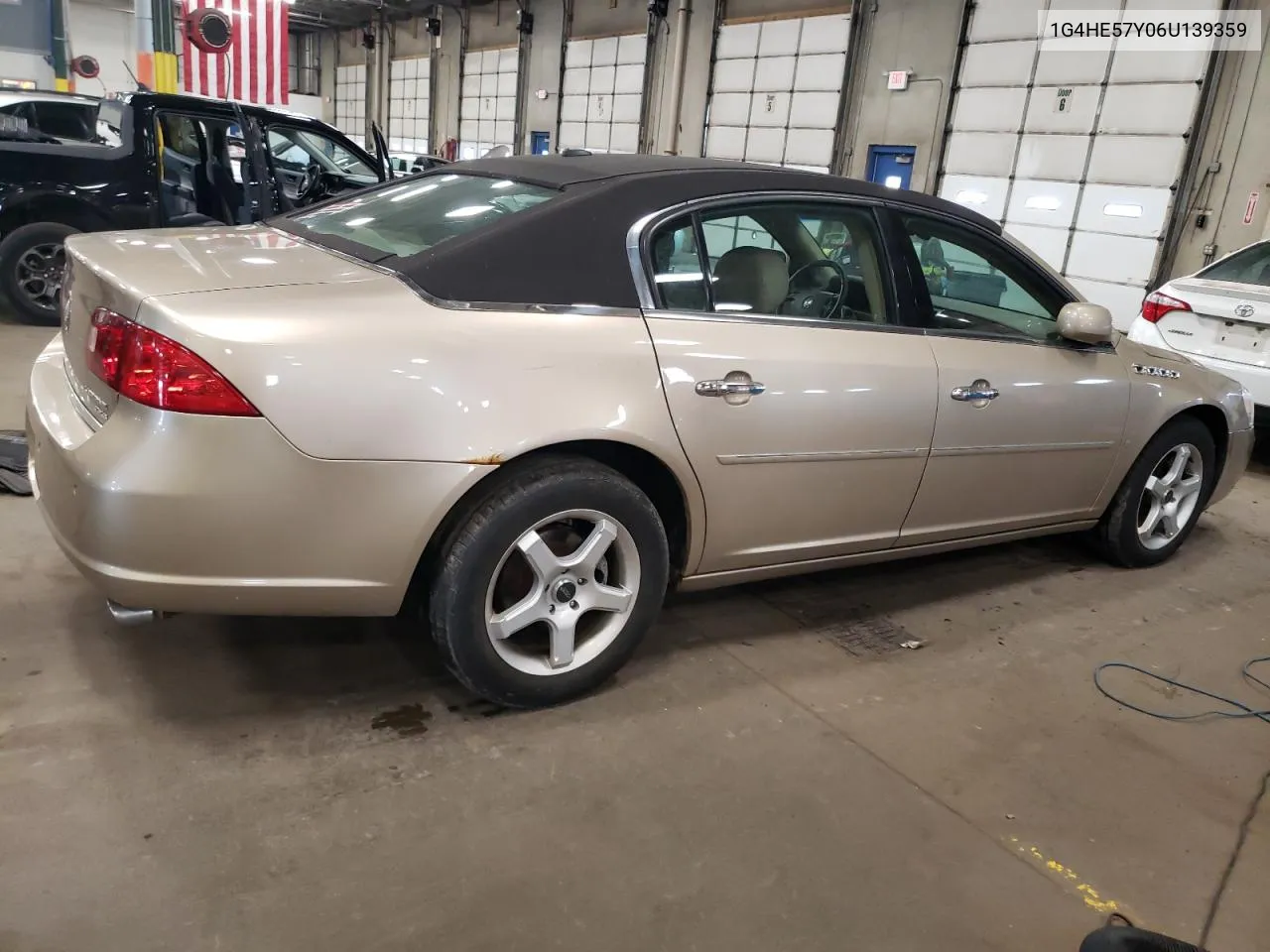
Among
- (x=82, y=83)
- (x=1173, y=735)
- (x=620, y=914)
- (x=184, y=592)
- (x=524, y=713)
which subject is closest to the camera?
(x=620, y=914)

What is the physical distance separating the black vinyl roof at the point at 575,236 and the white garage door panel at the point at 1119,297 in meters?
7.49

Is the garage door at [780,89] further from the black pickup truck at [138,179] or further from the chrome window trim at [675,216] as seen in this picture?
the chrome window trim at [675,216]

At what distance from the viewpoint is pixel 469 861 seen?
6.09 ft

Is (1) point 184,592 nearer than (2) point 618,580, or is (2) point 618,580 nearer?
(1) point 184,592

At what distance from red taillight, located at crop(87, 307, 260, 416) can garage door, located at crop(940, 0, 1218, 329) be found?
9130 mm

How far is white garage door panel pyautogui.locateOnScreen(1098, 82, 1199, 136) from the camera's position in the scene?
8.30 metres

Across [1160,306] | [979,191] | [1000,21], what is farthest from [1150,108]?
[1160,306]

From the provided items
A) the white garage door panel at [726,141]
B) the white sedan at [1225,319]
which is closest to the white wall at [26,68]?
the white garage door panel at [726,141]

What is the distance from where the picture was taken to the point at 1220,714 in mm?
2736

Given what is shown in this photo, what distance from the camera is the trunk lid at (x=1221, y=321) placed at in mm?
5184

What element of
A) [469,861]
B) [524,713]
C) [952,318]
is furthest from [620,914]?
[952,318]

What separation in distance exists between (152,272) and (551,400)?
0.94 metres

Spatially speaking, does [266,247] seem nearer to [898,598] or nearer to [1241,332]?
[898,598]

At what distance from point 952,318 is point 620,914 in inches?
83.4
